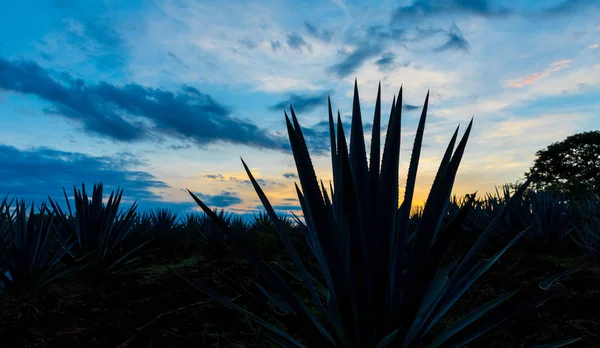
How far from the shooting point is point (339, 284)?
1.20 m

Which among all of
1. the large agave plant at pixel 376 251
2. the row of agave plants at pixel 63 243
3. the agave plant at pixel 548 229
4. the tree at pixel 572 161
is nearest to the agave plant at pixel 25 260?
the row of agave plants at pixel 63 243

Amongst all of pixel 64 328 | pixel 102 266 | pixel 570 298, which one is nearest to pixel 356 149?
pixel 64 328

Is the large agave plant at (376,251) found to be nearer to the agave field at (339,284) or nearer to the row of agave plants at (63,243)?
the agave field at (339,284)

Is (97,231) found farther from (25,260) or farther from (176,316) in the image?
(176,316)

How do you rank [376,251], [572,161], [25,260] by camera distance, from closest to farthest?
[376,251] → [25,260] → [572,161]

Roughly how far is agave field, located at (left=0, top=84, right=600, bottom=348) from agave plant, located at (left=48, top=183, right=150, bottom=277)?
2cm

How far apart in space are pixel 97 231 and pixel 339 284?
4522 mm

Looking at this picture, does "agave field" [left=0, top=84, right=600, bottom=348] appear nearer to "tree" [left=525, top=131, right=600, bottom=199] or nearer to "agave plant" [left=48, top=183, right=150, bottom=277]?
"agave plant" [left=48, top=183, right=150, bottom=277]

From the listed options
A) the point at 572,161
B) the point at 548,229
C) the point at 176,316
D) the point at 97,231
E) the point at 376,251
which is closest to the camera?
the point at 376,251

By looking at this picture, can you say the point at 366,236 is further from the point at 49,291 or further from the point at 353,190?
the point at 49,291

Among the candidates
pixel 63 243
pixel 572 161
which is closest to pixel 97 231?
pixel 63 243

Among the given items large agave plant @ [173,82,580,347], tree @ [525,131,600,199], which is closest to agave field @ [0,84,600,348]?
large agave plant @ [173,82,580,347]

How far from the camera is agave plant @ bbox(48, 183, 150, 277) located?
445 cm

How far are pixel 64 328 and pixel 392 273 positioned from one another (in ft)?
7.86
